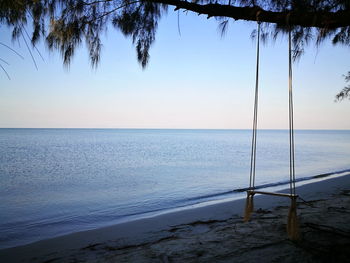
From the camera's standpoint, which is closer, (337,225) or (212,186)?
(337,225)

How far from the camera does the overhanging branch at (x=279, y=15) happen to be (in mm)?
2129

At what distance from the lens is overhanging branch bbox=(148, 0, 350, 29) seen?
6.98ft

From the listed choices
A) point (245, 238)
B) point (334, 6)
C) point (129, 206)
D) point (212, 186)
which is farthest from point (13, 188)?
point (334, 6)

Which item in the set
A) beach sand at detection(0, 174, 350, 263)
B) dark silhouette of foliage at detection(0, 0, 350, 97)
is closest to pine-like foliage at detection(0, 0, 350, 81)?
dark silhouette of foliage at detection(0, 0, 350, 97)

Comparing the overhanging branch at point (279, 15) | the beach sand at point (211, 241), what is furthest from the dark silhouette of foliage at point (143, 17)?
the beach sand at point (211, 241)

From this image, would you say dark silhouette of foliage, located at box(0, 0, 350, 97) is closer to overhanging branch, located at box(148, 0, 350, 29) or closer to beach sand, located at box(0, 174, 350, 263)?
overhanging branch, located at box(148, 0, 350, 29)

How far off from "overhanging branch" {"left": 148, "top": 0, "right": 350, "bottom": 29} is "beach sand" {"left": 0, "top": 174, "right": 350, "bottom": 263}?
2116 mm

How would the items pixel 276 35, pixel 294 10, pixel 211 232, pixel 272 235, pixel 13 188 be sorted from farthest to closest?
pixel 13 188 < pixel 211 232 < pixel 272 235 < pixel 276 35 < pixel 294 10

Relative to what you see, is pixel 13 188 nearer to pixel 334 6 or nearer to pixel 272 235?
pixel 272 235

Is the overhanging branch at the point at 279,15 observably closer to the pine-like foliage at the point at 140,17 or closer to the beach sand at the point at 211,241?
the pine-like foliage at the point at 140,17

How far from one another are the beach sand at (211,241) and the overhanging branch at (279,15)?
212 cm

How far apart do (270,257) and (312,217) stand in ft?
6.02

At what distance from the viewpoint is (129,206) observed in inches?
276

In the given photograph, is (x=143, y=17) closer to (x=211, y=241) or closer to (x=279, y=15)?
(x=279, y=15)
